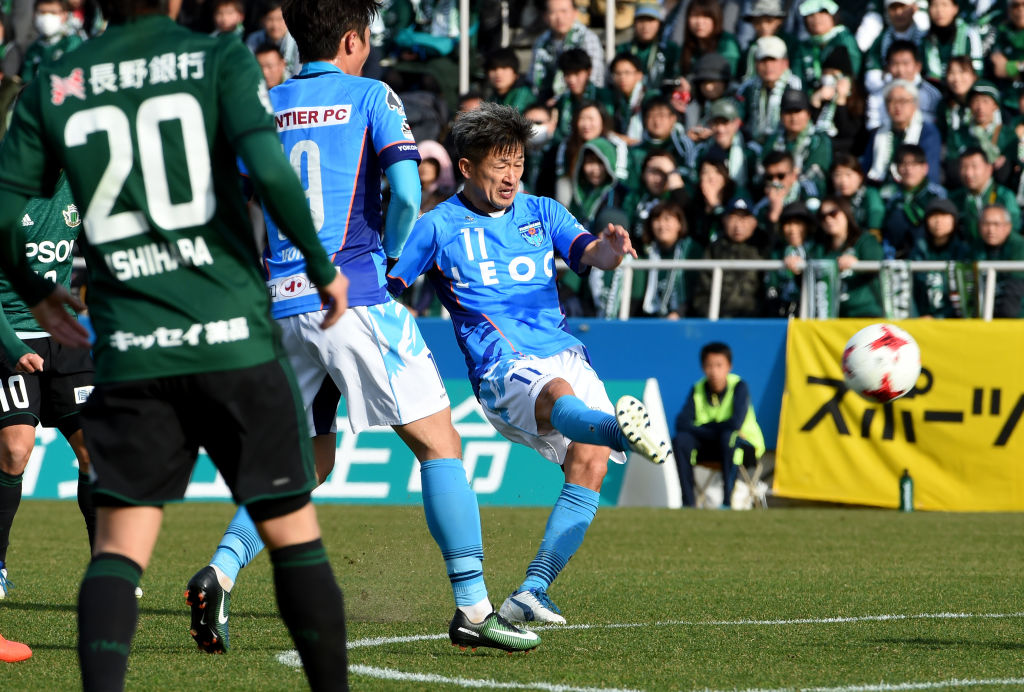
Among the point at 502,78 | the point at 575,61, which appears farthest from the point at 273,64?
the point at 575,61

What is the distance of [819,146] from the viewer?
1445 centimetres

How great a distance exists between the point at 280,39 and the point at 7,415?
10571 millimetres

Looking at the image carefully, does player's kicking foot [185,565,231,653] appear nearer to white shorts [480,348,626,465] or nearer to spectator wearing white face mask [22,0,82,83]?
white shorts [480,348,626,465]

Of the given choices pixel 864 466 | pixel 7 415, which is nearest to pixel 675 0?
pixel 864 466

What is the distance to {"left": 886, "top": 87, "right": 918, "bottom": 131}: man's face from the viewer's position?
14227 mm

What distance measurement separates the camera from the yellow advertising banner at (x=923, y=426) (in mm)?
12773

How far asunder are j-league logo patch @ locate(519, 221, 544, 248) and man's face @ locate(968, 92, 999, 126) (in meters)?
9.00

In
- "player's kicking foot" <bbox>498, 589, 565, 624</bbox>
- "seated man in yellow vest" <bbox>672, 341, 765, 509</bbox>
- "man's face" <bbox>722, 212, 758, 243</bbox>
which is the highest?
"player's kicking foot" <bbox>498, 589, 565, 624</bbox>

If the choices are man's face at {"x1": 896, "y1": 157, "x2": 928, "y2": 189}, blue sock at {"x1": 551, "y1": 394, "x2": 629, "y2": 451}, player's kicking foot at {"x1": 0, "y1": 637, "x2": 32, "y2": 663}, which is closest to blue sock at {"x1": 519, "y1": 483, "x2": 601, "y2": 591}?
blue sock at {"x1": 551, "y1": 394, "x2": 629, "y2": 451}

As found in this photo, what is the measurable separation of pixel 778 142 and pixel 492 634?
33.0ft

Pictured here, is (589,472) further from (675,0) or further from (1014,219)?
(675,0)

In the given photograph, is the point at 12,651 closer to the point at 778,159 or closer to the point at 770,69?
the point at 778,159

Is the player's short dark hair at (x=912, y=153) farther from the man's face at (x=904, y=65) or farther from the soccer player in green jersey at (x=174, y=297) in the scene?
the soccer player in green jersey at (x=174, y=297)

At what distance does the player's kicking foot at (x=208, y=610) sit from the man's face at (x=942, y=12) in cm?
1196
